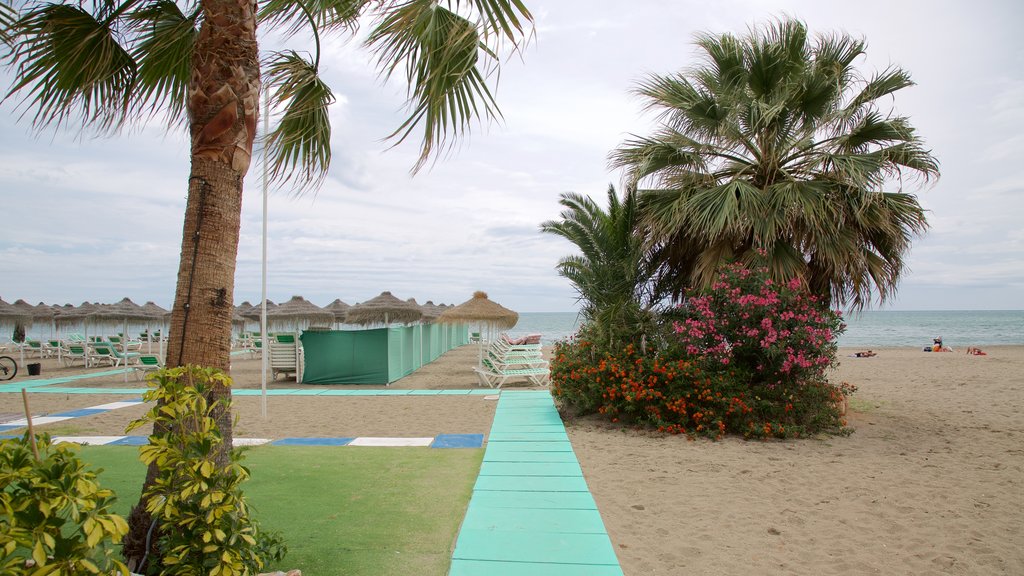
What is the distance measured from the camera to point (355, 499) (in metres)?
4.68

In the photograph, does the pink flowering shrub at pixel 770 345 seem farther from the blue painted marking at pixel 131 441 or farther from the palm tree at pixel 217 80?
the blue painted marking at pixel 131 441

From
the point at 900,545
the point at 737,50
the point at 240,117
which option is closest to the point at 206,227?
the point at 240,117

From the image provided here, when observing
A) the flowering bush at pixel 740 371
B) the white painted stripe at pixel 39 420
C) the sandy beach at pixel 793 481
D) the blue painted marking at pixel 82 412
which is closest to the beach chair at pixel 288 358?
the sandy beach at pixel 793 481

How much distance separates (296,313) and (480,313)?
29.8ft

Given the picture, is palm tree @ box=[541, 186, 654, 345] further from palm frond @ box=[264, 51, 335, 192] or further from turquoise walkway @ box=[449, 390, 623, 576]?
palm frond @ box=[264, 51, 335, 192]

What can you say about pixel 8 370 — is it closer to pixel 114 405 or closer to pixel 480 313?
pixel 114 405

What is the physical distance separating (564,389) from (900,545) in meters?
5.14

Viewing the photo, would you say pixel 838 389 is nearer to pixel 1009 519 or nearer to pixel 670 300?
pixel 670 300

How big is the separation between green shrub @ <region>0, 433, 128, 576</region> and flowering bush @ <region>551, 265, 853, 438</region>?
6691 mm

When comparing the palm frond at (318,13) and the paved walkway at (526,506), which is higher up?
the palm frond at (318,13)

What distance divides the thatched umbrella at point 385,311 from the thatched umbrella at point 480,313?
305 cm

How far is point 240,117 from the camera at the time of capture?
3.00 metres

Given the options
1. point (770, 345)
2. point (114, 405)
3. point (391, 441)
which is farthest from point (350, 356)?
point (770, 345)

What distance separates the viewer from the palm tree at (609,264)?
8.80 meters
